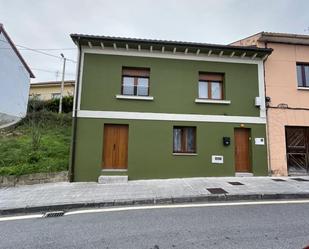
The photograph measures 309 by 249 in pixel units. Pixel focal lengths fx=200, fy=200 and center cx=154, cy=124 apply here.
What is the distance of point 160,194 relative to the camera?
6.19m

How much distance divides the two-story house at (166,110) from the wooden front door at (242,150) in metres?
0.04

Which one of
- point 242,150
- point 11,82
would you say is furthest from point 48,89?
point 242,150

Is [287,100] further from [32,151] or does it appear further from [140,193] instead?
[32,151]

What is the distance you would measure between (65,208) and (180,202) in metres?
3.19

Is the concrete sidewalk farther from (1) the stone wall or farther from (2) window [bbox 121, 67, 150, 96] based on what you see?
(2) window [bbox 121, 67, 150, 96]

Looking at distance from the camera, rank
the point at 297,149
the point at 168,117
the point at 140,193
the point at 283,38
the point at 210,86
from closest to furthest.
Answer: the point at 140,193, the point at 168,117, the point at 297,149, the point at 210,86, the point at 283,38

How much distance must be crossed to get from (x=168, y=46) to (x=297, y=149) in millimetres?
7677

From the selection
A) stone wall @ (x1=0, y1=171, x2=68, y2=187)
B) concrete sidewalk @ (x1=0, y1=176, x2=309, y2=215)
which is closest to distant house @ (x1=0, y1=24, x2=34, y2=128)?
stone wall @ (x1=0, y1=171, x2=68, y2=187)

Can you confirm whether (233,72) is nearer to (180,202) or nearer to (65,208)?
(180,202)

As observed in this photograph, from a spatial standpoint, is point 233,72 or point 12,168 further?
point 233,72

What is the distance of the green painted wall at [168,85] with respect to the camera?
28.6 ft

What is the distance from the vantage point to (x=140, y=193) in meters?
6.36

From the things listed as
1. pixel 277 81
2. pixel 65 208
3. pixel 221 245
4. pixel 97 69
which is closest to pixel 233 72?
pixel 277 81

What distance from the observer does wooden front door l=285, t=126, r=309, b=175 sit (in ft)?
30.6
